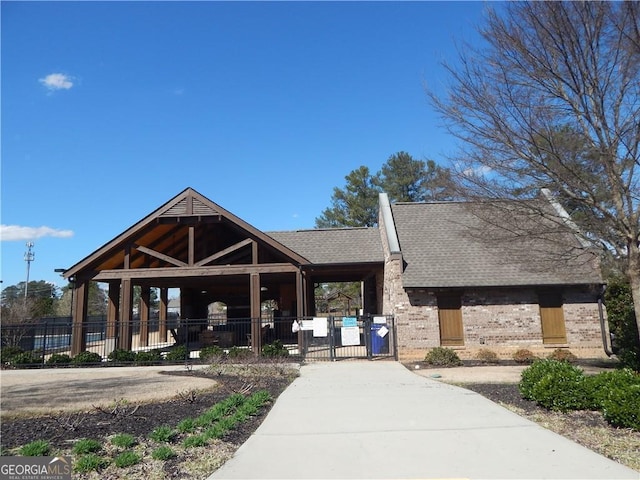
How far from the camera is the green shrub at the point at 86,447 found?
595cm

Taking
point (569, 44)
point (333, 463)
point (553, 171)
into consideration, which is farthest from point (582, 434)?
point (569, 44)

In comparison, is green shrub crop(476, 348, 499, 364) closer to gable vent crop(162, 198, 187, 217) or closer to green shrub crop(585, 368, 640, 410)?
green shrub crop(585, 368, 640, 410)

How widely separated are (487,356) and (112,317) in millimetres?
16806

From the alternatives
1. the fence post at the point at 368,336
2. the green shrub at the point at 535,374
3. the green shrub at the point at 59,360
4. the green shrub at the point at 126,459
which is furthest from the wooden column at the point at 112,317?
the green shrub at the point at 535,374

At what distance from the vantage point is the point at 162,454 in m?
5.70

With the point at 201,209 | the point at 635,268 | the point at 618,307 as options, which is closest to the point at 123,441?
the point at 635,268

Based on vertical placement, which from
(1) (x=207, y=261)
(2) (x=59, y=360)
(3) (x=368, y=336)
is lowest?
(2) (x=59, y=360)

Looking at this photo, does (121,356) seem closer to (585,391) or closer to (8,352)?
(8,352)

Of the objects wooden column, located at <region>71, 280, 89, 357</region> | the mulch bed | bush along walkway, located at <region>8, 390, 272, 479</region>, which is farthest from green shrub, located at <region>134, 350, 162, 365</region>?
bush along walkway, located at <region>8, 390, 272, 479</region>

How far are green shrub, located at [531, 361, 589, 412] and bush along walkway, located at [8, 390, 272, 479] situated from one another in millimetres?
5520

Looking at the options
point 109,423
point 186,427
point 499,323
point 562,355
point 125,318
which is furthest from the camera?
point 125,318

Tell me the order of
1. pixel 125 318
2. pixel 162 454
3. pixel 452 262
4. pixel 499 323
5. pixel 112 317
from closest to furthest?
1. pixel 162 454
2. pixel 499 323
3. pixel 452 262
4. pixel 125 318
5. pixel 112 317

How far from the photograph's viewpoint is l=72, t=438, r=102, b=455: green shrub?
5.95m

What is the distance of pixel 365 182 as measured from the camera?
45312mm
